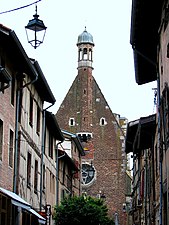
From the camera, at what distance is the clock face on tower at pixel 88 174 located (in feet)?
235

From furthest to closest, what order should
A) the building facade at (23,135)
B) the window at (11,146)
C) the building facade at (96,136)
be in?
the building facade at (96,136) → the window at (11,146) → the building facade at (23,135)

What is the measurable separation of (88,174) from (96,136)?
5134 millimetres

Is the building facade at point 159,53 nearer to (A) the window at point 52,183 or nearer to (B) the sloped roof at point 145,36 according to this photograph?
(B) the sloped roof at point 145,36

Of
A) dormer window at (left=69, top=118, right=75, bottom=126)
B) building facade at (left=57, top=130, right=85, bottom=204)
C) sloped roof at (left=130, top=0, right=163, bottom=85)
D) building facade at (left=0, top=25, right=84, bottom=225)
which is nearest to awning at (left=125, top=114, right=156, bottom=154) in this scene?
sloped roof at (left=130, top=0, right=163, bottom=85)

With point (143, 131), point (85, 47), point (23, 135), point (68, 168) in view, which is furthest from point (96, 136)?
point (23, 135)

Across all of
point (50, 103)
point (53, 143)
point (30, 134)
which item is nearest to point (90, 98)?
point (53, 143)

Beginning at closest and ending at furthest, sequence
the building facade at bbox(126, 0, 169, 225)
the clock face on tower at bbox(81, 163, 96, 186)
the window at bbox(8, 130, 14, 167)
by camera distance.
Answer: the building facade at bbox(126, 0, 169, 225) → the window at bbox(8, 130, 14, 167) → the clock face on tower at bbox(81, 163, 96, 186)

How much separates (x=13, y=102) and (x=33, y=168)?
574 centimetres

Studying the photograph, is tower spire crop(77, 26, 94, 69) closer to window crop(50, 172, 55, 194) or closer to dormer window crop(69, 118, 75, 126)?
dormer window crop(69, 118, 75, 126)

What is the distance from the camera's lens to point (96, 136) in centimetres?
7475

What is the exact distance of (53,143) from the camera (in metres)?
35.4

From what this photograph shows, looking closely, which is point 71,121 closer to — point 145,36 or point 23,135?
point 23,135

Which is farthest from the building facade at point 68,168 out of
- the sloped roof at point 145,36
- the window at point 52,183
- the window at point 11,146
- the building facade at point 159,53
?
the building facade at point 159,53

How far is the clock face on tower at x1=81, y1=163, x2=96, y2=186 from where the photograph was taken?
71750 mm
